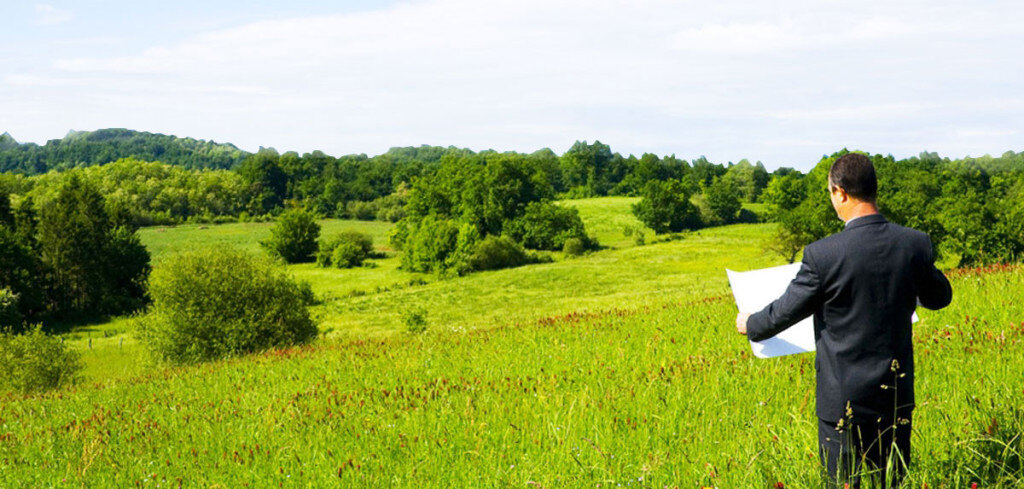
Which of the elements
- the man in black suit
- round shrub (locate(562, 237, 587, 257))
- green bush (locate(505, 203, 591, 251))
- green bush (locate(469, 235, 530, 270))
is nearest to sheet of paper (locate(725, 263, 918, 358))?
the man in black suit

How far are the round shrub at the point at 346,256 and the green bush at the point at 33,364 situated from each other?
6030 cm

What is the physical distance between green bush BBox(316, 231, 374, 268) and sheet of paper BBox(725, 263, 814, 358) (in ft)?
287

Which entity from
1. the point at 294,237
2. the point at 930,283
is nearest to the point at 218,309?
the point at 930,283

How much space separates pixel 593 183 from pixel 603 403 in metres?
142

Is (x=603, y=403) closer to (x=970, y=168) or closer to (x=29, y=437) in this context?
(x=29, y=437)

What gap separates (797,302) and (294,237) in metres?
99.4

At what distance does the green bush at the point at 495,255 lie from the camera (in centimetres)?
8138

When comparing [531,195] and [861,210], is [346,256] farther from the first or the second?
[861,210]

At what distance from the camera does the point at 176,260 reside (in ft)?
93.4

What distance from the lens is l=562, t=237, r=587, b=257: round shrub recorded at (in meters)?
87.2

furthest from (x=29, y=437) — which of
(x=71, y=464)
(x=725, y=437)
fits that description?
(x=725, y=437)

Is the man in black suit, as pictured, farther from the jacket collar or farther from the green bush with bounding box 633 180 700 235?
the green bush with bounding box 633 180 700 235

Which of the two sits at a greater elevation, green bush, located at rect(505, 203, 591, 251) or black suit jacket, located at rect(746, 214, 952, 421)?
black suit jacket, located at rect(746, 214, 952, 421)

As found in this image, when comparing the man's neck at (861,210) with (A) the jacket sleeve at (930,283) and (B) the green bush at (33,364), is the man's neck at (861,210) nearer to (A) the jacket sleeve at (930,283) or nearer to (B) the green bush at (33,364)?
(A) the jacket sleeve at (930,283)
